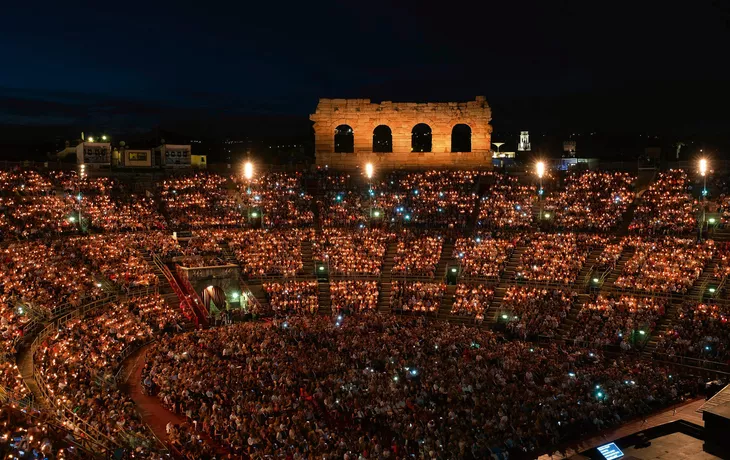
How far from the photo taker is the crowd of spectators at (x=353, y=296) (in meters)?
37.0

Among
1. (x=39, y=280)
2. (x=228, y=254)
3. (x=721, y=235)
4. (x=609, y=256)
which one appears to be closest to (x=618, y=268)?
(x=609, y=256)

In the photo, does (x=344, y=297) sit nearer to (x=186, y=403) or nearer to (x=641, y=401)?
(x=186, y=403)

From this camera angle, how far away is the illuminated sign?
18438mm

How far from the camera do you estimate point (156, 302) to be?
3456 centimetres

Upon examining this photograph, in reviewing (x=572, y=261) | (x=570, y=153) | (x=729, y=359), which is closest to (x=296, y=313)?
(x=572, y=261)

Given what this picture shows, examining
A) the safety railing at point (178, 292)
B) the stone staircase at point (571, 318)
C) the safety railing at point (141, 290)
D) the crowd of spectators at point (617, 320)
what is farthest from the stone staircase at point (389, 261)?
the safety railing at point (141, 290)

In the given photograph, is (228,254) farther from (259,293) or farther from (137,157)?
(137,157)

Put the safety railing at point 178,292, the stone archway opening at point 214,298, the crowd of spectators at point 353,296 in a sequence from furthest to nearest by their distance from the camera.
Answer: the stone archway opening at point 214,298, the crowd of spectators at point 353,296, the safety railing at point 178,292

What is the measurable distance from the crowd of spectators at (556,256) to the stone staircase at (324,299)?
36.3 feet

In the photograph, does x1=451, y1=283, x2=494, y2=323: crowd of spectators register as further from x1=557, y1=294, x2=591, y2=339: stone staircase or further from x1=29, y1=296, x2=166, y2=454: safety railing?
x1=29, y1=296, x2=166, y2=454: safety railing

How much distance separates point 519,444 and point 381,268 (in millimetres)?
21927

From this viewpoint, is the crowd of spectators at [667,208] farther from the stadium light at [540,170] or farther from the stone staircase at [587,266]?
the stadium light at [540,170]

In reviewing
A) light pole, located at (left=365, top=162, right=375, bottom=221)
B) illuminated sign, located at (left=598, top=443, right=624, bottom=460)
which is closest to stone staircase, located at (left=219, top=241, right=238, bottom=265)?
light pole, located at (left=365, top=162, right=375, bottom=221)

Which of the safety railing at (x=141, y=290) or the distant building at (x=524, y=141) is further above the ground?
the distant building at (x=524, y=141)
